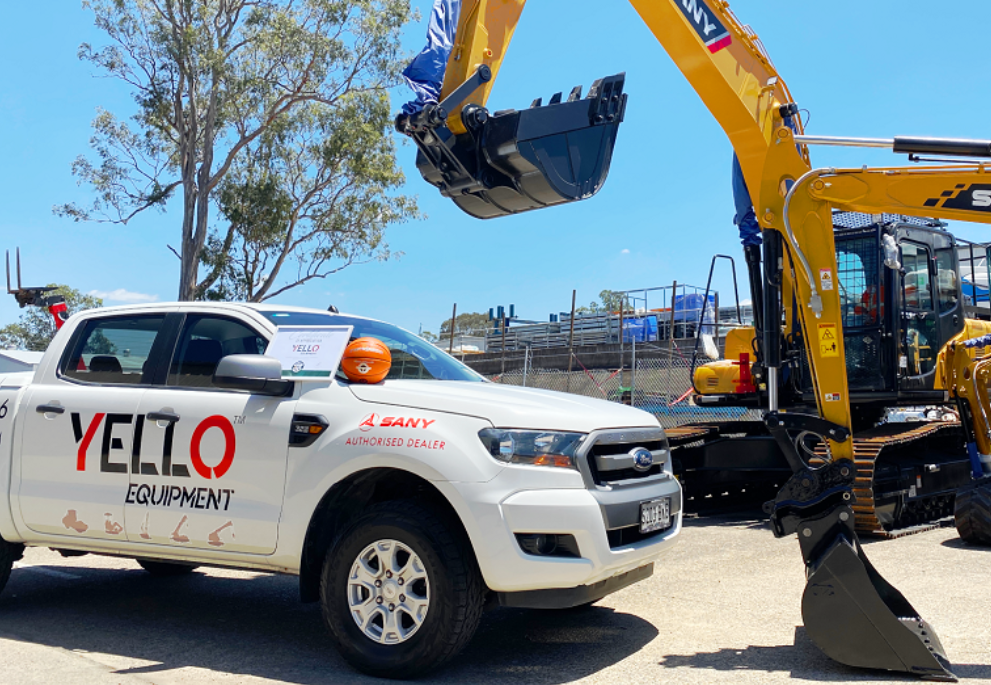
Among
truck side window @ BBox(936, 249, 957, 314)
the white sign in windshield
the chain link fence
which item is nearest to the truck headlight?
the white sign in windshield

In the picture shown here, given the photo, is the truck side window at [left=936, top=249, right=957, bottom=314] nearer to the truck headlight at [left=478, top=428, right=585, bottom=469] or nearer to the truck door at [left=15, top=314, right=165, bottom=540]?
the truck headlight at [left=478, top=428, right=585, bottom=469]

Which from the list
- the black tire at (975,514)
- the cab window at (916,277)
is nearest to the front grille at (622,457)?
the black tire at (975,514)

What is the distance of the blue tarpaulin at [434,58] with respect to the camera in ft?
21.9

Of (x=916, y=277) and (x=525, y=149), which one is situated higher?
(x=525, y=149)

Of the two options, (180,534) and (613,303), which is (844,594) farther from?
(613,303)

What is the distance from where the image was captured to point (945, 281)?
1003 centimetres

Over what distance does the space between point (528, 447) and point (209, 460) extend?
1858 millimetres

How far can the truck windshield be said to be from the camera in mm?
5668

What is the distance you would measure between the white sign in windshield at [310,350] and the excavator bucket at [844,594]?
257 centimetres

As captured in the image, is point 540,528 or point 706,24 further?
point 706,24

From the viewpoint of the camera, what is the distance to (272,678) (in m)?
4.66

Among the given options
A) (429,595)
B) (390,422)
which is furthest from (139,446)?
(429,595)

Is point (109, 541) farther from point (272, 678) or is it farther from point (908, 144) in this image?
point (908, 144)

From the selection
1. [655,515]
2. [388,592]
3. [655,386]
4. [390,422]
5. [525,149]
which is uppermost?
[525,149]
